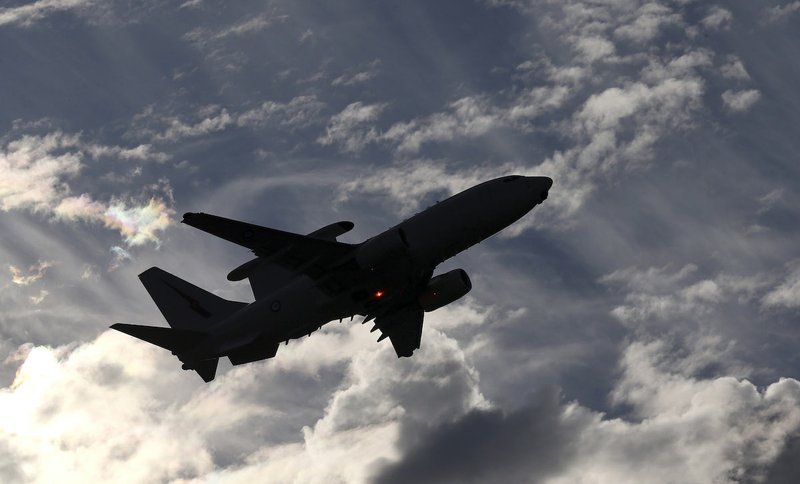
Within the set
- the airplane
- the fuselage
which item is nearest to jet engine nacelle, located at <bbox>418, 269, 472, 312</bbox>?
the airplane

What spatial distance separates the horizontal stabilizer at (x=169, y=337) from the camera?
62.4 metres

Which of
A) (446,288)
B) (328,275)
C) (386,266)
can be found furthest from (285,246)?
(446,288)

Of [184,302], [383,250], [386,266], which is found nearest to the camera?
[383,250]

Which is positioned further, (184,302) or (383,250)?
(184,302)

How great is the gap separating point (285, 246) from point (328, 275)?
3.41m

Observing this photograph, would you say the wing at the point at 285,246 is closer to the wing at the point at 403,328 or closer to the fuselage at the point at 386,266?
the fuselage at the point at 386,266

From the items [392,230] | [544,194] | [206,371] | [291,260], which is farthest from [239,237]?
[544,194]

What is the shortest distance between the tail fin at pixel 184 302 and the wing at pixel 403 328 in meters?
11.1

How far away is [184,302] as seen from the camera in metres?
67.4

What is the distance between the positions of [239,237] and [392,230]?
9.76 meters

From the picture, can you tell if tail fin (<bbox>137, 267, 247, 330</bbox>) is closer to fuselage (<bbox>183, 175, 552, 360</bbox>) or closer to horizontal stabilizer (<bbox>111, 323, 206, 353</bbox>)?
horizontal stabilizer (<bbox>111, 323, 206, 353</bbox>)

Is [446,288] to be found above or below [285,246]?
below

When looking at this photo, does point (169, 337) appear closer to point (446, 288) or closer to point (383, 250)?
point (383, 250)

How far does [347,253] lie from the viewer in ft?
189
